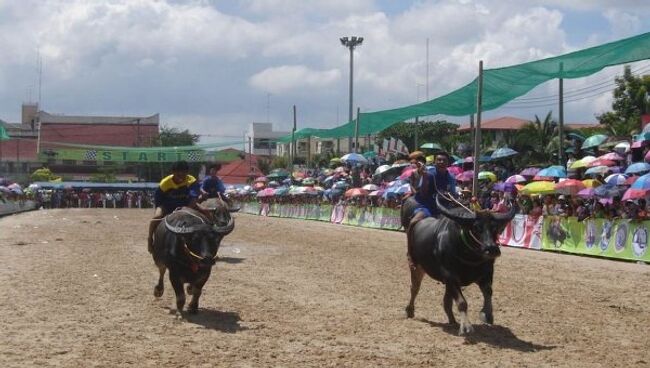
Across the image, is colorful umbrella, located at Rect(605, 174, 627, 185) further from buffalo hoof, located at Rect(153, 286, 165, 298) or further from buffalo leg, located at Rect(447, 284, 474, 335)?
buffalo hoof, located at Rect(153, 286, 165, 298)

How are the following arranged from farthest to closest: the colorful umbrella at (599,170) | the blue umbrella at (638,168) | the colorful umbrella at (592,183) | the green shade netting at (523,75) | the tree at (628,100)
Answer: the tree at (628,100), the colorful umbrella at (599,170), the colorful umbrella at (592,183), the blue umbrella at (638,168), the green shade netting at (523,75)

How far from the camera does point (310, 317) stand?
11508 millimetres

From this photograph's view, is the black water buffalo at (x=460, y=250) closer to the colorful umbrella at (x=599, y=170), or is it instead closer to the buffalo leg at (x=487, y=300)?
the buffalo leg at (x=487, y=300)

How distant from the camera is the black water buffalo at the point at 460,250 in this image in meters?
9.77

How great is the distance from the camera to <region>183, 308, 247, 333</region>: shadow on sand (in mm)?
10664

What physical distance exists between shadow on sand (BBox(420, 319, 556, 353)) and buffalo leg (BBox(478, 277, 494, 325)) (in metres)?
0.14

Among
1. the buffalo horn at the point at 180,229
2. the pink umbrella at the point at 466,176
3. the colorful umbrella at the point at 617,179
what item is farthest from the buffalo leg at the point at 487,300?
the pink umbrella at the point at 466,176

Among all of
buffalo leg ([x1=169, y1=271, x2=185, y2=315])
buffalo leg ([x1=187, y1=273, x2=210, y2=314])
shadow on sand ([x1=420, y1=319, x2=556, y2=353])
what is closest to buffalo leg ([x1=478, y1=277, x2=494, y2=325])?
shadow on sand ([x1=420, y1=319, x2=556, y2=353])

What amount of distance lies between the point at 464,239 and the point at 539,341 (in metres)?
1.45

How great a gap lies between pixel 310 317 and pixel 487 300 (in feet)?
8.05

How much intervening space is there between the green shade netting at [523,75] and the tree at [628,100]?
52.6 ft

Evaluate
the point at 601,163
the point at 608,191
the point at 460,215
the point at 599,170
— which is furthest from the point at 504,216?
the point at 601,163

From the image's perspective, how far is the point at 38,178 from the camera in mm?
95500

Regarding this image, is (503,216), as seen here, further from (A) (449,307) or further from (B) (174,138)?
(B) (174,138)
